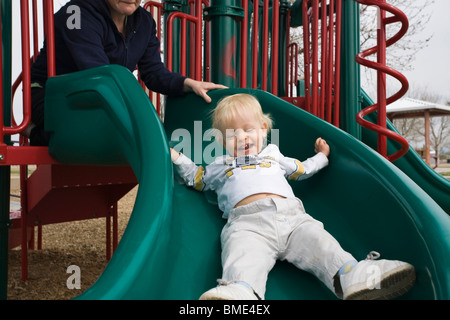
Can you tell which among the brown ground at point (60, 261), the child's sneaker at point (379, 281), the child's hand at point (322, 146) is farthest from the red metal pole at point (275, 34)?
the brown ground at point (60, 261)

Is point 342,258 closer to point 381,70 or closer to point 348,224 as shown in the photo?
point 348,224

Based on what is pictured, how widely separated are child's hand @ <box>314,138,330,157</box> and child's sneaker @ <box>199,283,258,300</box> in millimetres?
707

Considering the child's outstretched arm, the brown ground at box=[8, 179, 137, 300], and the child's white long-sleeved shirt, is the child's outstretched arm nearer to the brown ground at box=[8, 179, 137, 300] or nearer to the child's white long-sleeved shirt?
the child's white long-sleeved shirt

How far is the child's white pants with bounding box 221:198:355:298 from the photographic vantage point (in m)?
1.21

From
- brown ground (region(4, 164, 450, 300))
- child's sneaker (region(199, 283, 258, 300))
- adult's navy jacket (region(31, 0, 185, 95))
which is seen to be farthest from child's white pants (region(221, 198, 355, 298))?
brown ground (region(4, 164, 450, 300))

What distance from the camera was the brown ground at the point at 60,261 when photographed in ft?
9.68

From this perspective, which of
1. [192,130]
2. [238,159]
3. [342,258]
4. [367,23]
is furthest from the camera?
[367,23]

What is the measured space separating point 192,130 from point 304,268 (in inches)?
38.5

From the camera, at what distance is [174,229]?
1.30 metres

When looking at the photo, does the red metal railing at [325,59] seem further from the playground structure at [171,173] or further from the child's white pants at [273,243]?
the child's white pants at [273,243]

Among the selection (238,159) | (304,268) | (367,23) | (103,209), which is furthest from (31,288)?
(367,23)

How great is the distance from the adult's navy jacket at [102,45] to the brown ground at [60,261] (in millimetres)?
1634

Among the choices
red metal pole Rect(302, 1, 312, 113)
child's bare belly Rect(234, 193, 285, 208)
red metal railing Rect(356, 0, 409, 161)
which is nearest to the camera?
child's bare belly Rect(234, 193, 285, 208)

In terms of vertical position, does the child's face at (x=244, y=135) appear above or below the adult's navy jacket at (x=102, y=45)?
below
